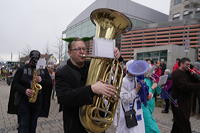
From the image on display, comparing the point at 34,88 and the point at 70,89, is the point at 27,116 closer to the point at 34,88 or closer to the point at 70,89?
the point at 34,88

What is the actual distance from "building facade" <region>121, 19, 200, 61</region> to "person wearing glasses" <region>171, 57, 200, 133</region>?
27736mm

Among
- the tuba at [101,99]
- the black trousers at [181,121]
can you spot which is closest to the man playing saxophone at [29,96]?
the tuba at [101,99]

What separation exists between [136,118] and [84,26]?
56.3m

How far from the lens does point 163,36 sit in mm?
41219

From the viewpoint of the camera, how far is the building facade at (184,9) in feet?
134

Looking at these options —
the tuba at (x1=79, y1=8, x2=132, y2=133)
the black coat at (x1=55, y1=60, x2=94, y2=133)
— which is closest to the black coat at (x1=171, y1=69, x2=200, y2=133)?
the tuba at (x1=79, y1=8, x2=132, y2=133)

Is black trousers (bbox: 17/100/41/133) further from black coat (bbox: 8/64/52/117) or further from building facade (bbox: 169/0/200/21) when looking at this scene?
building facade (bbox: 169/0/200/21)

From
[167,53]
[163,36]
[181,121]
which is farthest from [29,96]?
[163,36]

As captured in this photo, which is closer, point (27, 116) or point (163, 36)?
point (27, 116)

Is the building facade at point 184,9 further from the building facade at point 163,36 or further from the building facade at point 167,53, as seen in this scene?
the building facade at point 167,53

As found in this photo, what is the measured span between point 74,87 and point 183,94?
291cm

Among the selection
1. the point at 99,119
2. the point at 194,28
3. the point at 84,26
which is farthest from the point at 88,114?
the point at 84,26

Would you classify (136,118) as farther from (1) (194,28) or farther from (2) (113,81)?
(1) (194,28)

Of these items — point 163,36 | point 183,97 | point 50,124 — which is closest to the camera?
point 183,97
